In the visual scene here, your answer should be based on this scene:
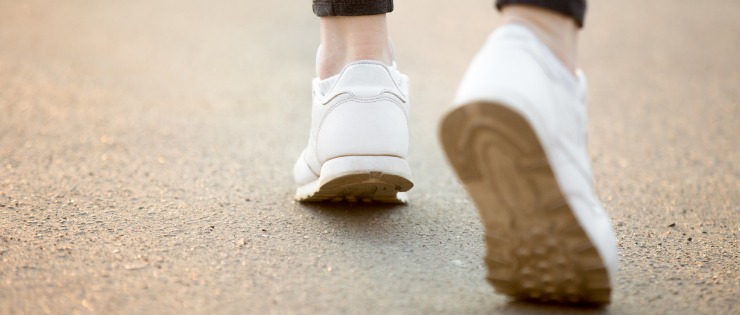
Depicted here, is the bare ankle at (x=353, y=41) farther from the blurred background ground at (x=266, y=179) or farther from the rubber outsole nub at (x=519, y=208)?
the rubber outsole nub at (x=519, y=208)

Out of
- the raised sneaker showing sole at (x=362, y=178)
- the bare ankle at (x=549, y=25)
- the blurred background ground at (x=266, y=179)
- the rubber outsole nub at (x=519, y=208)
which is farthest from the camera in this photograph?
the raised sneaker showing sole at (x=362, y=178)

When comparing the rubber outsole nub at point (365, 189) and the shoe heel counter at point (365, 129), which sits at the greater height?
the shoe heel counter at point (365, 129)

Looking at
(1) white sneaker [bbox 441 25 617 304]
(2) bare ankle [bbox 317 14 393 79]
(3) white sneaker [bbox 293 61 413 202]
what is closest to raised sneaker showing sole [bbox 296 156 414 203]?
(3) white sneaker [bbox 293 61 413 202]

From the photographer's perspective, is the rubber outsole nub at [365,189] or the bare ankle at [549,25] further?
the rubber outsole nub at [365,189]

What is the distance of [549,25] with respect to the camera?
1139 millimetres

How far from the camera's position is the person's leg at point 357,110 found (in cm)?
147

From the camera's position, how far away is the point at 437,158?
7.34 feet

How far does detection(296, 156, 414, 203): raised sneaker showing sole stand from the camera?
1458 mm

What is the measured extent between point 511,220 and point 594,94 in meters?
2.14

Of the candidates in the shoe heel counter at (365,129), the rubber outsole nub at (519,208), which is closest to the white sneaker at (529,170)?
the rubber outsole nub at (519,208)

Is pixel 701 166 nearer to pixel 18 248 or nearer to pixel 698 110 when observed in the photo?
pixel 698 110

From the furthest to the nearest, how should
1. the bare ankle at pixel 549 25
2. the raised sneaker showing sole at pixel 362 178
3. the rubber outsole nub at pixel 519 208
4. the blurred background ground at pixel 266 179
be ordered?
the raised sneaker showing sole at pixel 362 178 < the blurred background ground at pixel 266 179 < the bare ankle at pixel 549 25 < the rubber outsole nub at pixel 519 208

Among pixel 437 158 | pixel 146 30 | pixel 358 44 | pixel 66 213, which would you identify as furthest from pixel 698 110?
pixel 146 30

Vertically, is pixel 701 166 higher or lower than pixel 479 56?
lower
